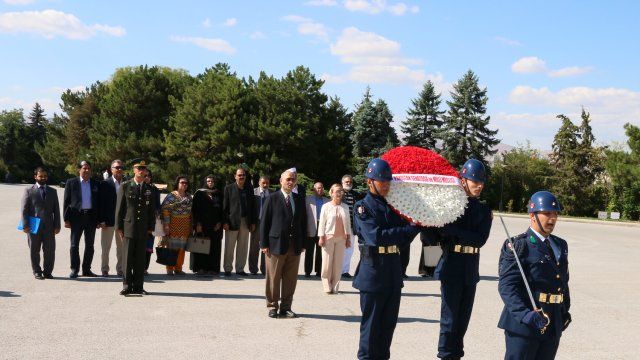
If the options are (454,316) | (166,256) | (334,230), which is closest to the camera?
(454,316)

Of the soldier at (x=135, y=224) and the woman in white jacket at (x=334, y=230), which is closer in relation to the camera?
the soldier at (x=135, y=224)

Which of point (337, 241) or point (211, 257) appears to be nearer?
point (337, 241)

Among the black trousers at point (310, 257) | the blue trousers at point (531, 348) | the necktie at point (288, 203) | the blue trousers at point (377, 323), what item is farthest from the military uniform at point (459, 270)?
the black trousers at point (310, 257)

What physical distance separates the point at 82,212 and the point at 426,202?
26.9ft

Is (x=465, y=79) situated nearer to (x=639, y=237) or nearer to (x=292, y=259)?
(x=639, y=237)

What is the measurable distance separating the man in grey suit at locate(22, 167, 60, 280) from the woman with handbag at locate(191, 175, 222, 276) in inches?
102

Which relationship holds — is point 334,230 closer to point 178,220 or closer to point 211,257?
point 211,257

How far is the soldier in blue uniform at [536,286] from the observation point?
177 inches

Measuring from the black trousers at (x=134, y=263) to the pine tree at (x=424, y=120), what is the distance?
148ft

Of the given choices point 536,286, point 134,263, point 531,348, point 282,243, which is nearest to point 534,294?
point 536,286

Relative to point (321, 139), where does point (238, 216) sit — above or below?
below

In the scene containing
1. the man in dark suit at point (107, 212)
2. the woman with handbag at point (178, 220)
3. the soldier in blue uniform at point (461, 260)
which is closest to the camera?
the soldier in blue uniform at point (461, 260)

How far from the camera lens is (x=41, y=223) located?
36.3 feet

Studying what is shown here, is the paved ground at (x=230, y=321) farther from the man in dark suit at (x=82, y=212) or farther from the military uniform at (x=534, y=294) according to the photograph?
the military uniform at (x=534, y=294)
